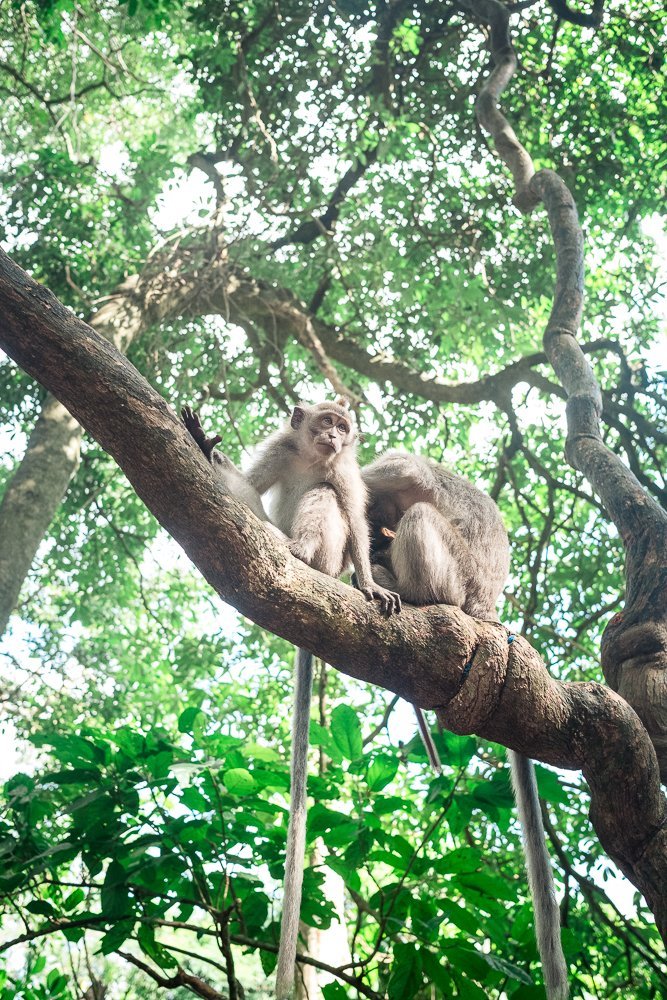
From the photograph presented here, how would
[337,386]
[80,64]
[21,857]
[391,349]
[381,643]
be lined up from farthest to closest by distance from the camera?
[80,64], [391,349], [337,386], [21,857], [381,643]

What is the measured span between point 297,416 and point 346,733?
5.90 ft

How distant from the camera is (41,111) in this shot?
33.7 feet

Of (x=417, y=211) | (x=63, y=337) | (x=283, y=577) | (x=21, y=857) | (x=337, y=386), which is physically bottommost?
(x=21, y=857)

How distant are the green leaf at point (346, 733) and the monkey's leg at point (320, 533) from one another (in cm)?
61

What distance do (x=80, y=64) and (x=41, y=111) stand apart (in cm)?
126

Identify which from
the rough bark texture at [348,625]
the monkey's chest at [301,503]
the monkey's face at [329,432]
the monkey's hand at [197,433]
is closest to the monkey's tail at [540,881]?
the rough bark texture at [348,625]

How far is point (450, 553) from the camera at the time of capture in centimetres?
414

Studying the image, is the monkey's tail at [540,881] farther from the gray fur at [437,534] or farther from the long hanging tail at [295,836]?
the long hanging tail at [295,836]

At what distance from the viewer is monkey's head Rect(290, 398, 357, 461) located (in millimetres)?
4320

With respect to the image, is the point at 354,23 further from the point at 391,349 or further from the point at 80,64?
the point at 80,64

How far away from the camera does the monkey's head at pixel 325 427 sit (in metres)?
4.32

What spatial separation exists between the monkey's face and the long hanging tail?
1024 millimetres

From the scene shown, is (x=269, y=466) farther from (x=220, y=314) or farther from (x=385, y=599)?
(x=220, y=314)

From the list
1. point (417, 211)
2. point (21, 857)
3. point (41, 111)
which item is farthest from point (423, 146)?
point (21, 857)
